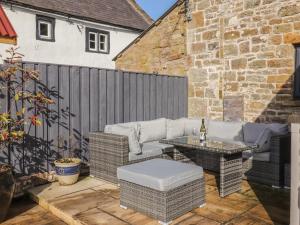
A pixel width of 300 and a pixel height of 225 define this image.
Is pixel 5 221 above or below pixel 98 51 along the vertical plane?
below

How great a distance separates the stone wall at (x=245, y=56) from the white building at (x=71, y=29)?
574cm

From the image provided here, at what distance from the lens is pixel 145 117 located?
23.9 ft

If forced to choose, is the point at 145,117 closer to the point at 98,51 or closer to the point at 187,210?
the point at 187,210

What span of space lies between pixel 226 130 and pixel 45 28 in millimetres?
8335

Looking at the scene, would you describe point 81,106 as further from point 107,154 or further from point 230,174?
point 230,174

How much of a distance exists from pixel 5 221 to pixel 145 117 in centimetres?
395

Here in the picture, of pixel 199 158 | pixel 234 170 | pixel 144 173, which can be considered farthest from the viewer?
pixel 199 158

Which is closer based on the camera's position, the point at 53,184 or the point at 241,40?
the point at 53,184

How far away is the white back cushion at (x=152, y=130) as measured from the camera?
6.39 metres

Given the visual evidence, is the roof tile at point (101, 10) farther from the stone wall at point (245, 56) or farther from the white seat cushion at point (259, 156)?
the white seat cushion at point (259, 156)

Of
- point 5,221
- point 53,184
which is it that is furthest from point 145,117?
point 5,221

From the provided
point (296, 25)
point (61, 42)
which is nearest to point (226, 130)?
point (296, 25)

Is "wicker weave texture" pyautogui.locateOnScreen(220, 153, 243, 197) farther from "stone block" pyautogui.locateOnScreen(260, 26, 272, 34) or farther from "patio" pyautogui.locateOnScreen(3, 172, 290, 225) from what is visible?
"stone block" pyautogui.locateOnScreen(260, 26, 272, 34)

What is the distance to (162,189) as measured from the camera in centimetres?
364
